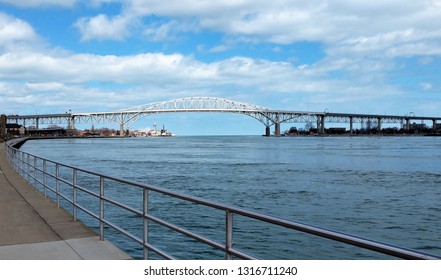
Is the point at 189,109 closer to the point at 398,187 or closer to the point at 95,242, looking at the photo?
the point at 398,187

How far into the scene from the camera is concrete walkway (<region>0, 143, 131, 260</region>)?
6.39 m

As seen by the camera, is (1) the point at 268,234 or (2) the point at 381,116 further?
(2) the point at 381,116

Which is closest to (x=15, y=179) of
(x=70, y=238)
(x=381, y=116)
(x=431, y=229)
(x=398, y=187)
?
(x=70, y=238)

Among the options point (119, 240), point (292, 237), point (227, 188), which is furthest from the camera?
point (227, 188)

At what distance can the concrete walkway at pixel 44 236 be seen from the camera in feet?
21.0

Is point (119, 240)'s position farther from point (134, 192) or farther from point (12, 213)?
point (134, 192)

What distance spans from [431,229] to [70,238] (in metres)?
10.4

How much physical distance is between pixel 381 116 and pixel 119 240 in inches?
7784

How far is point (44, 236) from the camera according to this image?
7.50 m

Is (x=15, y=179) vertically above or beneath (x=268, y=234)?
above

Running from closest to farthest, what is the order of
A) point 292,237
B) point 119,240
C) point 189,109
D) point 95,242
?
point 95,242 < point 119,240 < point 292,237 < point 189,109

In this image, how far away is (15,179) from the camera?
16.4 meters

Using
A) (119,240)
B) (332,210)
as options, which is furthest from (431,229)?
(119,240)

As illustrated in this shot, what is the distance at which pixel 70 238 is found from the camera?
7348mm
